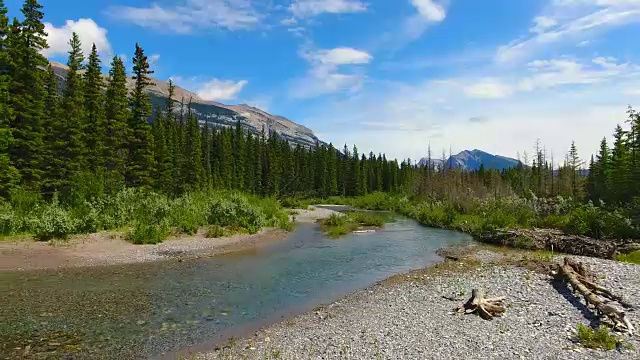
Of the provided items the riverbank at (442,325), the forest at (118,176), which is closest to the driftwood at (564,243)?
the forest at (118,176)

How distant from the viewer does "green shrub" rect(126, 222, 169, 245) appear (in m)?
26.2

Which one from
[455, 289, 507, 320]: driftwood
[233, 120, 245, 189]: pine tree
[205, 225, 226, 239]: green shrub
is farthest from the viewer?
[233, 120, 245, 189]: pine tree

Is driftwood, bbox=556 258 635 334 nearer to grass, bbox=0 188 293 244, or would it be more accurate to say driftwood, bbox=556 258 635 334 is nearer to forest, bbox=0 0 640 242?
forest, bbox=0 0 640 242

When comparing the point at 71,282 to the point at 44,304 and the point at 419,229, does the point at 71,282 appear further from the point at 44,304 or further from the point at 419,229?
the point at 419,229

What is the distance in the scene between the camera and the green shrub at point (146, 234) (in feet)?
85.9

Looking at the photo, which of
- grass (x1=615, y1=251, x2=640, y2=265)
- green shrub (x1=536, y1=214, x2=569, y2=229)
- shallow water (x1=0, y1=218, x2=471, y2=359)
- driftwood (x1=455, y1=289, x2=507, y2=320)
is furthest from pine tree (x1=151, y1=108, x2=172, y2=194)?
grass (x1=615, y1=251, x2=640, y2=265)

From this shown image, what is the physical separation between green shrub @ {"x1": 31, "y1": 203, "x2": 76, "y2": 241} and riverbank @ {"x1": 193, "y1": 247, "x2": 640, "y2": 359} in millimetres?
18680

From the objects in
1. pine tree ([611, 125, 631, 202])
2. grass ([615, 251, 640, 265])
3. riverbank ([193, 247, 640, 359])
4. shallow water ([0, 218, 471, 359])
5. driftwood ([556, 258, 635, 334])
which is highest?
pine tree ([611, 125, 631, 202])

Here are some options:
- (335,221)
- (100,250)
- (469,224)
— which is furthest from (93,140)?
(469,224)

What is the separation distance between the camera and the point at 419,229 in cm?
4178

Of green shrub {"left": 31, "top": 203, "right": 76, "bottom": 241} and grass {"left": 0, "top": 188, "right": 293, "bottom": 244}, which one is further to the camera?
grass {"left": 0, "top": 188, "right": 293, "bottom": 244}

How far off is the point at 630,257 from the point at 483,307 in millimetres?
14240

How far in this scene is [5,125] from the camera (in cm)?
2869

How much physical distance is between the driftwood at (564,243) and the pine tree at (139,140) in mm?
34485
